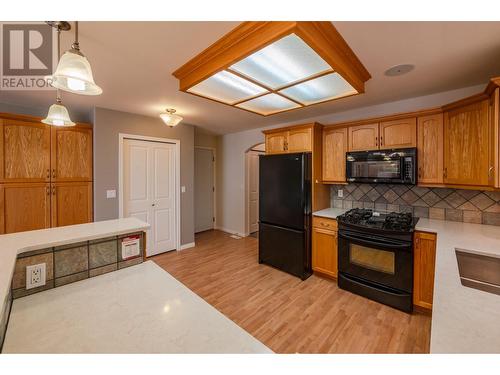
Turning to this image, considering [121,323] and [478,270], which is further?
[478,270]

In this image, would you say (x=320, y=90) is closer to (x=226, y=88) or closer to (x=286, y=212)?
(x=226, y=88)

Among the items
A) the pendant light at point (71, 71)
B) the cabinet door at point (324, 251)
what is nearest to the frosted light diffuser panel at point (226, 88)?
the pendant light at point (71, 71)

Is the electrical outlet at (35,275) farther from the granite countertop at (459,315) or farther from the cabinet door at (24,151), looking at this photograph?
Result: the cabinet door at (24,151)

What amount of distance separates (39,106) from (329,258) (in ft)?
15.0

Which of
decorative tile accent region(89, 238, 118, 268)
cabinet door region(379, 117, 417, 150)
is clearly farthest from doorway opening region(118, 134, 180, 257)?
cabinet door region(379, 117, 417, 150)

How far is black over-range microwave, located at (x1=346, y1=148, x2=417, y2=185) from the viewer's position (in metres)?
2.32

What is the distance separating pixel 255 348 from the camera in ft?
2.17

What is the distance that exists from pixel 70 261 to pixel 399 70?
279 centimetres

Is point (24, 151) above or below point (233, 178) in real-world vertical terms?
above

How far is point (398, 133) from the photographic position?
2.45 metres

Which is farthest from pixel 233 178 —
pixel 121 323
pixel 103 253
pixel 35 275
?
pixel 121 323

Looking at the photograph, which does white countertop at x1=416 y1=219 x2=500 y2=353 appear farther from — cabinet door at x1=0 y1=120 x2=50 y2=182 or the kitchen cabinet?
cabinet door at x1=0 y1=120 x2=50 y2=182
